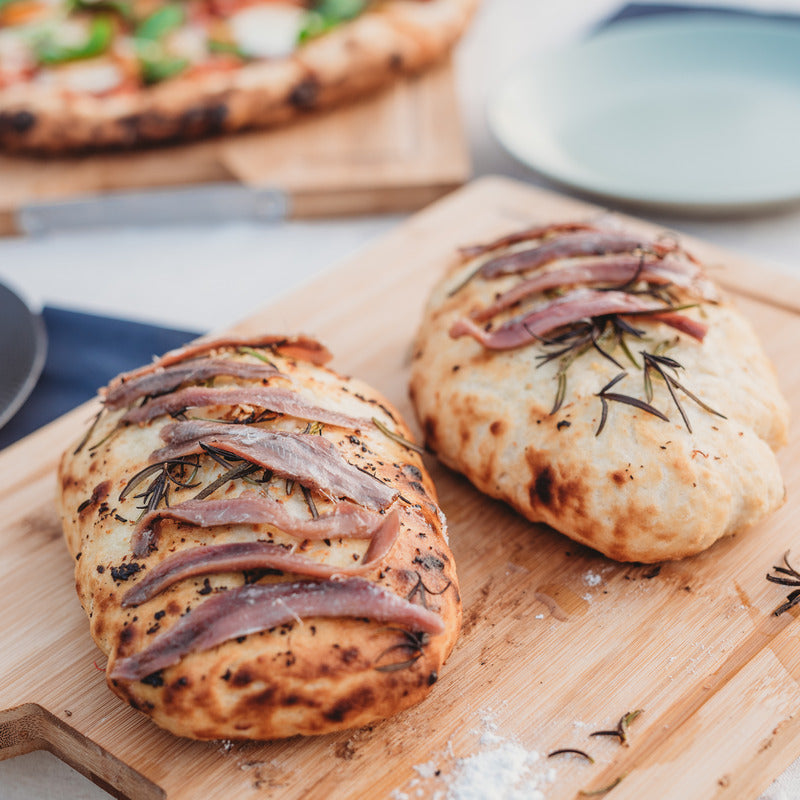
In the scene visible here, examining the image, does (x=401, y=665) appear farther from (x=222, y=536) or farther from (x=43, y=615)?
(x=43, y=615)

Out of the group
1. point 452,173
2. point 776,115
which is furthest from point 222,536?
point 776,115

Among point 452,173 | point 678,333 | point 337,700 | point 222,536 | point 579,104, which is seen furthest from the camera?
point 579,104

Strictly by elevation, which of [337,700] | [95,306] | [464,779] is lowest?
[95,306]

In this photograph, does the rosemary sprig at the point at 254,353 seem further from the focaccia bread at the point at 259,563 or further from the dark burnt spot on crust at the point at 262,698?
the dark burnt spot on crust at the point at 262,698

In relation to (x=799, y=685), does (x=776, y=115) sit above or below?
above

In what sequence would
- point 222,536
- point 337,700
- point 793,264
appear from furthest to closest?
1. point 793,264
2. point 222,536
3. point 337,700

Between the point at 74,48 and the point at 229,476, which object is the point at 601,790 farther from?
the point at 74,48

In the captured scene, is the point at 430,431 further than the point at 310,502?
Yes

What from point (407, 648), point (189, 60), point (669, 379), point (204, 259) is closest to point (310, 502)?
point (407, 648)
